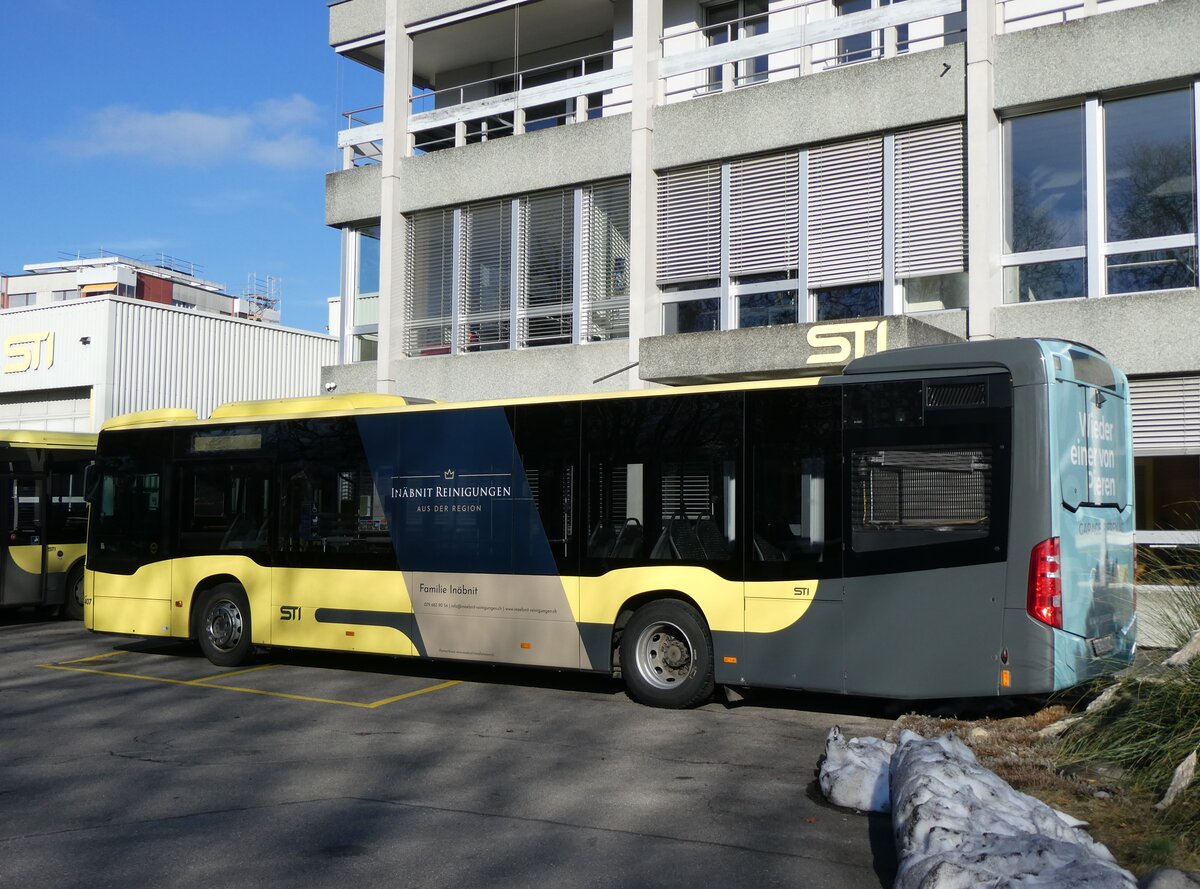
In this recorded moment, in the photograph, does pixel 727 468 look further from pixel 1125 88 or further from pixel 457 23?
pixel 457 23

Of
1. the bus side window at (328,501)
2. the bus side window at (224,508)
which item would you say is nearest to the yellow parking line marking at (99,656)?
the bus side window at (224,508)

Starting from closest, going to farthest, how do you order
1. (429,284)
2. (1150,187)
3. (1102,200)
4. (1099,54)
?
(1150,187)
(1099,54)
(1102,200)
(429,284)

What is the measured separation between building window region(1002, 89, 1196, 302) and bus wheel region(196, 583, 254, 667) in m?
10.4

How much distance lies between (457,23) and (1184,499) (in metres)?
14.5

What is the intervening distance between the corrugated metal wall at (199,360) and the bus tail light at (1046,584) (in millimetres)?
22773

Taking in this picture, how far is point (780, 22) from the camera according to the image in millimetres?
18203

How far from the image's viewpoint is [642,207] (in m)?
18.0

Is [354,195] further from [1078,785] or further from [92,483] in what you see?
[1078,785]

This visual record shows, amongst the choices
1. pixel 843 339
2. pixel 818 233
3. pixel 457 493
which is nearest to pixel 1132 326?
pixel 843 339

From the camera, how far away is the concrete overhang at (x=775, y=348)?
13875mm

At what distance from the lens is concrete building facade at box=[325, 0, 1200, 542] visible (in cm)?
1423

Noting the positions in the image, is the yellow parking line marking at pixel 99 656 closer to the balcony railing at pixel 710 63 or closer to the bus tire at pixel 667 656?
the bus tire at pixel 667 656

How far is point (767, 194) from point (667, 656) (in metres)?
8.72

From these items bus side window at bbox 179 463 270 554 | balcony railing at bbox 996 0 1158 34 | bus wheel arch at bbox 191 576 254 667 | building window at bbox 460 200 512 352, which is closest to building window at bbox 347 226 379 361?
building window at bbox 460 200 512 352
